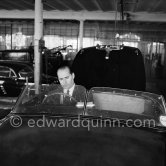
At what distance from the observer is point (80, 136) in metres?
2.75

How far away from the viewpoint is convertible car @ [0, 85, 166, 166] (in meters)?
2.56

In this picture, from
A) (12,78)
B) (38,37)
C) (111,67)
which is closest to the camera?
(111,67)

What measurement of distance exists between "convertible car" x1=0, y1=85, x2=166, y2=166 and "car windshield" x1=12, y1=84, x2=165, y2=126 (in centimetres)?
1

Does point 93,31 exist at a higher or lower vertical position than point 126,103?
higher

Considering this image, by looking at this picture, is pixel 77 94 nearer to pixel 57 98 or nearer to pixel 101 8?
pixel 57 98

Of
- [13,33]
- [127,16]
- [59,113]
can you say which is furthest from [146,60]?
[59,113]

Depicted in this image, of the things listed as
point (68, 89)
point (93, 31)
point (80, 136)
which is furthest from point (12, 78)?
point (93, 31)

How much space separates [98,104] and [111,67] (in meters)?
3.12

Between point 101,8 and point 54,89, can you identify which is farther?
point 101,8

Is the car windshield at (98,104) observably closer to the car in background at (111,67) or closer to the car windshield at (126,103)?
the car windshield at (126,103)

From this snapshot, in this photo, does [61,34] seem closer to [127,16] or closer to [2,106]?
[127,16]

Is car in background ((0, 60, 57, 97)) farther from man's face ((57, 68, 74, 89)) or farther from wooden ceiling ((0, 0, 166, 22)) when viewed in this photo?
wooden ceiling ((0, 0, 166, 22))

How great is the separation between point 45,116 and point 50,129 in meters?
0.15

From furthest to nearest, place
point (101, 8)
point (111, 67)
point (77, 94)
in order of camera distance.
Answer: point (101, 8) → point (111, 67) → point (77, 94)
